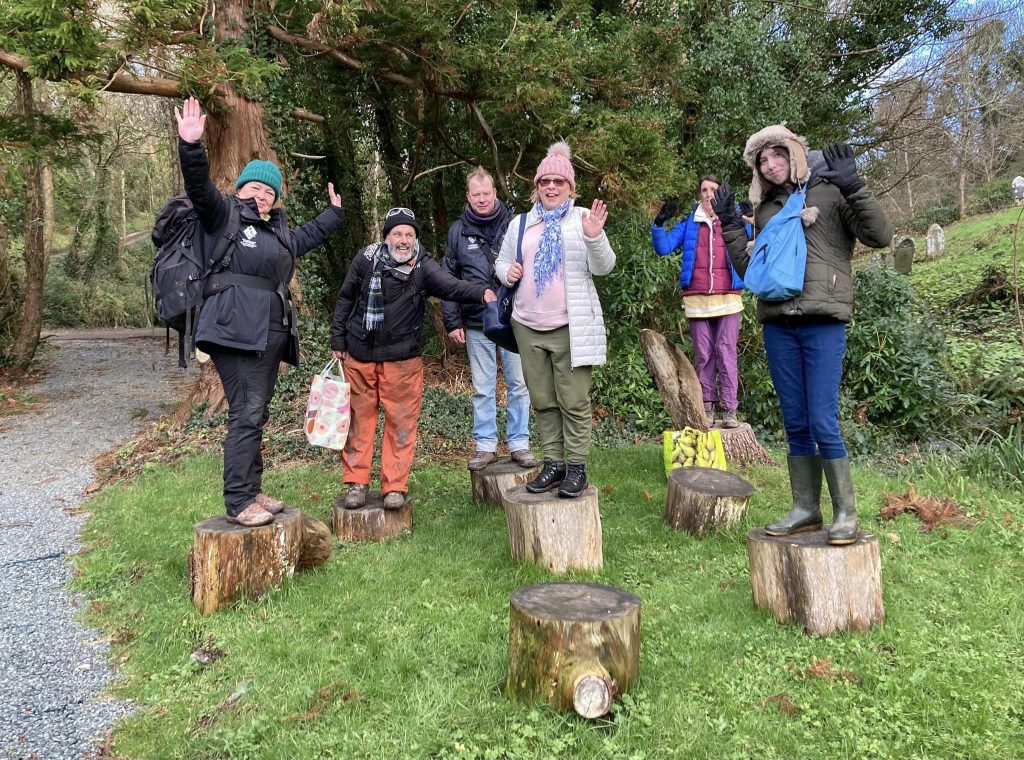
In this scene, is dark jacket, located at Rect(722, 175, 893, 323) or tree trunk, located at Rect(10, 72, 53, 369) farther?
tree trunk, located at Rect(10, 72, 53, 369)

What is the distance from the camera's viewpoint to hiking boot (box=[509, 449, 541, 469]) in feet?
17.5

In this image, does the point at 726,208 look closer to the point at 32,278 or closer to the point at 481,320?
the point at 481,320

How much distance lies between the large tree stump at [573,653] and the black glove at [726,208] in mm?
2094

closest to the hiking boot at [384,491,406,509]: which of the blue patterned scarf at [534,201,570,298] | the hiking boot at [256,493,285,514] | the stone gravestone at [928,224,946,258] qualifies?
the hiking boot at [256,493,285,514]

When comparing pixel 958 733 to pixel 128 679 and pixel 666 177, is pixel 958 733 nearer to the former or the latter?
pixel 128 679

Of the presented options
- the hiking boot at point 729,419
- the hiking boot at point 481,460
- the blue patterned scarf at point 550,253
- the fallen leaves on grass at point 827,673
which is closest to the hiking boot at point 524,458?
the hiking boot at point 481,460

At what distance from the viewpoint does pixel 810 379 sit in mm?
3404

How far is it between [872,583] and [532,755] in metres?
1.86

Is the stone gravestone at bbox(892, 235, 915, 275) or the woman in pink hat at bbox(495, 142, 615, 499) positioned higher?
the stone gravestone at bbox(892, 235, 915, 275)

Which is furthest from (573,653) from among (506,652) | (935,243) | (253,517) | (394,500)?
(935,243)

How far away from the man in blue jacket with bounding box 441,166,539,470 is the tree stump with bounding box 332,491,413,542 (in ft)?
2.92

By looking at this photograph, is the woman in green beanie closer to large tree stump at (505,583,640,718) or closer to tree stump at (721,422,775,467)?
large tree stump at (505,583,640,718)

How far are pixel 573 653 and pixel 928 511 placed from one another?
3363 mm

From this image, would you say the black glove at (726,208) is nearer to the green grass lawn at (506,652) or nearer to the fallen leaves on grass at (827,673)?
the green grass lawn at (506,652)
